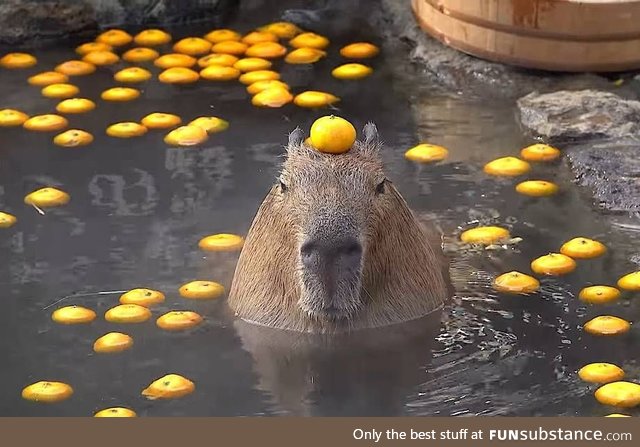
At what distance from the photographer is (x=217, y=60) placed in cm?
791

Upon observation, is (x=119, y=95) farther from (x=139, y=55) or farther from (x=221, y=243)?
(x=221, y=243)

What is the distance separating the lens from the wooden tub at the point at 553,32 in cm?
735

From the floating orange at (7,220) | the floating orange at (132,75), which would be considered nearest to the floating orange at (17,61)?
the floating orange at (132,75)

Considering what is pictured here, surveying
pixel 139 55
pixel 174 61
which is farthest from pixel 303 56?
pixel 139 55

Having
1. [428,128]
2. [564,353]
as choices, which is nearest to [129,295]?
[564,353]

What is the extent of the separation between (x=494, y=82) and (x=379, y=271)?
2.51 m

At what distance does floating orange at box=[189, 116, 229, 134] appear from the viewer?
7.15 meters

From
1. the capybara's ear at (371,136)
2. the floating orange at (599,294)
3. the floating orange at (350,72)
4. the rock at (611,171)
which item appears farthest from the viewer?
the floating orange at (350,72)

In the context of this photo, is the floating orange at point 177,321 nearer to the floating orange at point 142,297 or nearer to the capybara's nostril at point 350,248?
the floating orange at point 142,297

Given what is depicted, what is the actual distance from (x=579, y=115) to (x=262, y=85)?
162 centimetres

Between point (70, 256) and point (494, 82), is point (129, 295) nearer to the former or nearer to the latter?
point (70, 256)

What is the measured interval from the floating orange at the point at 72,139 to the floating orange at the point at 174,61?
1005 millimetres

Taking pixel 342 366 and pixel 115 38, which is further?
pixel 115 38

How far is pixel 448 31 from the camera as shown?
7906 millimetres
